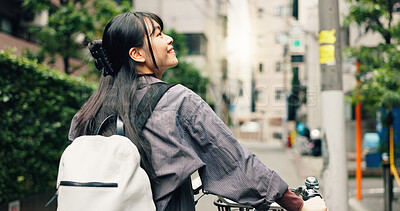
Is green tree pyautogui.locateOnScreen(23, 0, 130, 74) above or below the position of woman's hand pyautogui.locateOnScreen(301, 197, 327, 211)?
above

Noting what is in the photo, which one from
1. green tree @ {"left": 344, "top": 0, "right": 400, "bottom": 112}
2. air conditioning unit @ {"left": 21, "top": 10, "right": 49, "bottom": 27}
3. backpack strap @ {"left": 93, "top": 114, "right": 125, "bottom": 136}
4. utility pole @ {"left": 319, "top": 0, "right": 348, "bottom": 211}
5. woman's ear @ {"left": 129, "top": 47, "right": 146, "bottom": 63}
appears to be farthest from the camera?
air conditioning unit @ {"left": 21, "top": 10, "right": 49, "bottom": 27}

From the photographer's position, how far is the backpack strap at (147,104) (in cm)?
148

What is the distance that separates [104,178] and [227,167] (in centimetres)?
42

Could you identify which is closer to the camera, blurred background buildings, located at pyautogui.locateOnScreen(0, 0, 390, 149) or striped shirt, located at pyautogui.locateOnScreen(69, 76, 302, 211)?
striped shirt, located at pyautogui.locateOnScreen(69, 76, 302, 211)

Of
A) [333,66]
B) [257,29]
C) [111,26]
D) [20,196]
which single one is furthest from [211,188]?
[257,29]

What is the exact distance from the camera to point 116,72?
1661mm

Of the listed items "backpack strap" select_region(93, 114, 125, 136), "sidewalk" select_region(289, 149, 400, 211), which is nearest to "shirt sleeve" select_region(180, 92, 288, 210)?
"backpack strap" select_region(93, 114, 125, 136)

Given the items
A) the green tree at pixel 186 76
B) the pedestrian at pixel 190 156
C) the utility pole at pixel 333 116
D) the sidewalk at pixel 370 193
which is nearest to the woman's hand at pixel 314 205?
the pedestrian at pixel 190 156

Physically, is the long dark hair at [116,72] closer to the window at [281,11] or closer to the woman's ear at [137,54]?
the woman's ear at [137,54]

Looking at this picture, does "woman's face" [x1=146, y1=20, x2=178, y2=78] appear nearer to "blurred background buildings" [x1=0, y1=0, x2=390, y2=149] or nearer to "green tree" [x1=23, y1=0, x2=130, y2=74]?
"blurred background buildings" [x1=0, y1=0, x2=390, y2=149]

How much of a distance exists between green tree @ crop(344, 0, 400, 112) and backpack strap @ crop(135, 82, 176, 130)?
5.92m

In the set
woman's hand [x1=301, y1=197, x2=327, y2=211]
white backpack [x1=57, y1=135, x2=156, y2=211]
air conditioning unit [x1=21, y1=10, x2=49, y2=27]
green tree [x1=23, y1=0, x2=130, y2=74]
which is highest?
air conditioning unit [x1=21, y1=10, x2=49, y2=27]

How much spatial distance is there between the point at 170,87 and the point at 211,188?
398mm

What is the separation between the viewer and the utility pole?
158 inches
